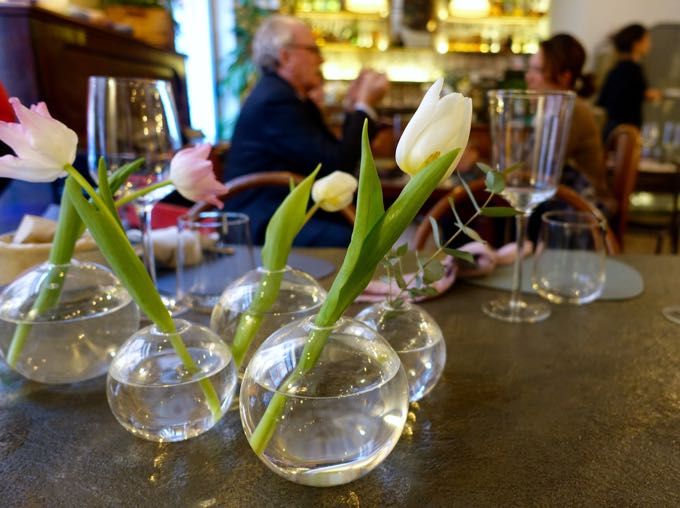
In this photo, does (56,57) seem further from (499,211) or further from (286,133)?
(499,211)

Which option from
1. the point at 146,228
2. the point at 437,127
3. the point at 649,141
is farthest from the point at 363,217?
the point at 649,141

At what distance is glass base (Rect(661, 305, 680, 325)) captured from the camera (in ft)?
2.09

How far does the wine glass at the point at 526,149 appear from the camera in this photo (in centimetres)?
65

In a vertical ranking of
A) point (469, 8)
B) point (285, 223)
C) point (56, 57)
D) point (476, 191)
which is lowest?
point (476, 191)

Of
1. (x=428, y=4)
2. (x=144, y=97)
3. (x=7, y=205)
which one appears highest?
(x=428, y=4)

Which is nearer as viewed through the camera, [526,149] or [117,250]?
[117,250]

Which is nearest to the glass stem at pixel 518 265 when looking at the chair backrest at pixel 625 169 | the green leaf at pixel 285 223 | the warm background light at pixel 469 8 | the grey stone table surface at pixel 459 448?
the grey stone table surface at pixel 459 448

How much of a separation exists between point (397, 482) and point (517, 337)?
29 centimetres

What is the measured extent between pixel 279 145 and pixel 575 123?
1.10 m

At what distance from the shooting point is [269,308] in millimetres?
447

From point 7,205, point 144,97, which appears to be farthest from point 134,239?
point 7,205

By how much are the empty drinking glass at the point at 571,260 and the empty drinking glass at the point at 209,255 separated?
Answer: 1.21ft

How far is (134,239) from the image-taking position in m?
0.71

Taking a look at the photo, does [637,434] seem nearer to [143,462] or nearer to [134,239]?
[143,462]
